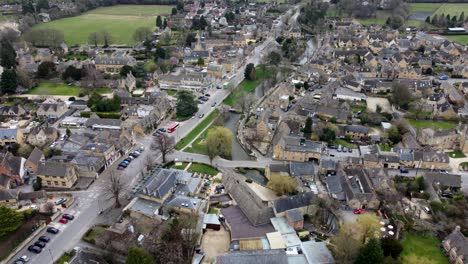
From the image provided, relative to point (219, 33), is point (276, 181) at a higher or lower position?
lower

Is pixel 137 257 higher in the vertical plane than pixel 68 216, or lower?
higher

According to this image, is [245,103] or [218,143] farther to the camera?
[245,103]

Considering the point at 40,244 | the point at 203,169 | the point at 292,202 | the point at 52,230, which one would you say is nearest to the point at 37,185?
the point at 52,230

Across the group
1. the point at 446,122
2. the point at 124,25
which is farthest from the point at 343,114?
the point at 124,25

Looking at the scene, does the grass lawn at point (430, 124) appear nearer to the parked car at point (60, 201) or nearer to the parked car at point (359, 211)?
the parked car at point (359, 211)

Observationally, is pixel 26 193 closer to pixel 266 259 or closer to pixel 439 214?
pixel 266 259

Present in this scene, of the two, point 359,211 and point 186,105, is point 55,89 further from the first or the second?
point 359,211
